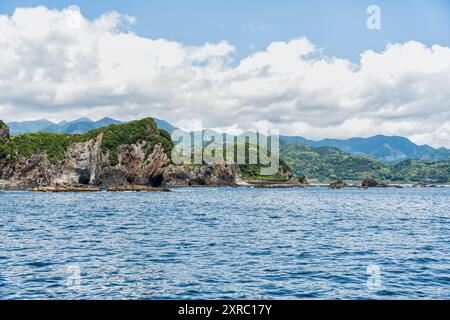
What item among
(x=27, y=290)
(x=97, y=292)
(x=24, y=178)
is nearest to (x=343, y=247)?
(x=97, y=292)

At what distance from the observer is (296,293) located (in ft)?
72.5

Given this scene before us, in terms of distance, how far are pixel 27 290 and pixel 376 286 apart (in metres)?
18.6

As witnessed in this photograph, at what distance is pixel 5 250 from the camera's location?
1350 inches

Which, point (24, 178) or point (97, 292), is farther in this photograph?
point (24, 178)
